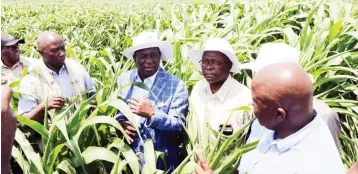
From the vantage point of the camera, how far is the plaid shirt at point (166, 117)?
6.68 ft

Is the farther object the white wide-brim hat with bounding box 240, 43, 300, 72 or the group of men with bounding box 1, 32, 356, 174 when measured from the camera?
the white wide-brim hat with bounding box 240, 43, 300, 72

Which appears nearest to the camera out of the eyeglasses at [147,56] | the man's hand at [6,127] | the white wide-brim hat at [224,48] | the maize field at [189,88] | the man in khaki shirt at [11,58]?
the man's hand at [6,127]

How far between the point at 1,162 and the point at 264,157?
0.79 metres

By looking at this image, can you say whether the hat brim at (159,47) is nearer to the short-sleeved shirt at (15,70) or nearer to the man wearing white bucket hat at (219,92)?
the man wearing white bucket hat at (219,92)

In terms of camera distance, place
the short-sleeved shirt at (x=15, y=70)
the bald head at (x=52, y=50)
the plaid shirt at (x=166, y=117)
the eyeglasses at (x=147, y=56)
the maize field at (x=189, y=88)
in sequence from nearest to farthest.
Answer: the maize field at (x=189, y=88)
the plaid shirt at (x=166, y=117)
the eyeglasses at (x=147, y=56)
the bald head at (x=52, y=50)
the short-sleeved shirt at (x=15, y=70)

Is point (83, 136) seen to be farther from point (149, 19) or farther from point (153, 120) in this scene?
point (149, 19)

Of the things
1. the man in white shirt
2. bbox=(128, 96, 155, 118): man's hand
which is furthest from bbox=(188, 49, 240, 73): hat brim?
the man in white shirt

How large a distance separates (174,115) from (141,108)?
18 centimetres

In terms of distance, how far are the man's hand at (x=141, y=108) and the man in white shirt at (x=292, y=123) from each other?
2.33ft

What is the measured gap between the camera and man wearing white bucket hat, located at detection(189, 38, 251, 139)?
6.71ft

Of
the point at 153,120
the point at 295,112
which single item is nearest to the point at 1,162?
the point at 295,112

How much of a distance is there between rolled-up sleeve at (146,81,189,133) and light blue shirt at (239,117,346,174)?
0.62 metres

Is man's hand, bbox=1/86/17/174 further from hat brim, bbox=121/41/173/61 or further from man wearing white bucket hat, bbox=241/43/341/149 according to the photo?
hat brim, bbox=121/41/173/61

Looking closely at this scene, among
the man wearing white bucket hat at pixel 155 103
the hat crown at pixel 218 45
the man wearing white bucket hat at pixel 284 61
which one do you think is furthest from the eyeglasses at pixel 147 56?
the man wearing white bucket hat at pixel 284 61
